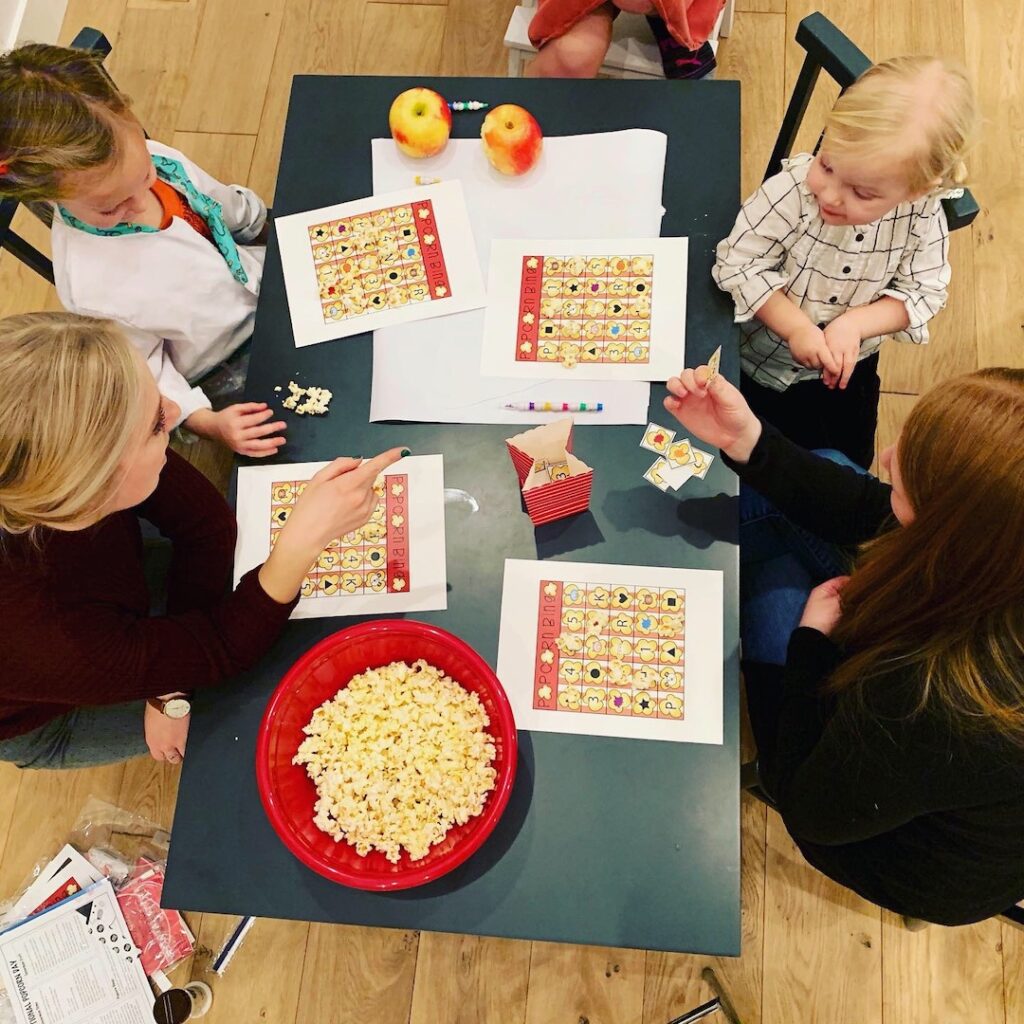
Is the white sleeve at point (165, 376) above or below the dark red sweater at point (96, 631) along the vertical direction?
above

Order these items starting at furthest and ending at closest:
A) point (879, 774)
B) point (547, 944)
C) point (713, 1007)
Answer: point (547, 944) < point (713, 1007) < point (879, 774)

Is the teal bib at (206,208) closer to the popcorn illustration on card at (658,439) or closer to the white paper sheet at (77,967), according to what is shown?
Answer: the popcorn illustration on card at (658,439)

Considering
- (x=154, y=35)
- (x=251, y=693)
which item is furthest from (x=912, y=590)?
(x=154, y=35)

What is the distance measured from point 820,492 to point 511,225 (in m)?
0.63

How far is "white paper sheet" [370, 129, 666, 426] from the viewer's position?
1.22 meters

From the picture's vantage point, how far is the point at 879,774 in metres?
0.98

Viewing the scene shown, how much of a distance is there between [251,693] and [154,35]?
2293 millimetres

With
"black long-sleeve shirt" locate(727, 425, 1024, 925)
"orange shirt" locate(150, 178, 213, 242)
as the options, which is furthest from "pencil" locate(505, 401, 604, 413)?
"orange shirt" locate(150, 178, 213, 242)

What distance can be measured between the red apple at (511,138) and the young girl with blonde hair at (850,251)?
1.12 ft

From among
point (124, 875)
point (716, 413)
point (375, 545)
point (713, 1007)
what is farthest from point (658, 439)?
point (124, 875)

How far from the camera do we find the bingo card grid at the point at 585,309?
48.7 inches

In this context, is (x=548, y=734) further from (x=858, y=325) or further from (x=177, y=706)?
(x=858, y=325)

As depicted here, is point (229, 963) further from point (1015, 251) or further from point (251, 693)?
point (1015, 251)

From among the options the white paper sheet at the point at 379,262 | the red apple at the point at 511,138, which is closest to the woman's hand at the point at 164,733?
the white paper sheet at the point at 379,262
